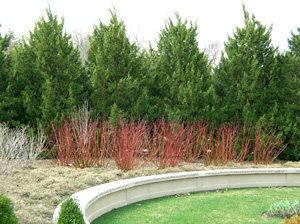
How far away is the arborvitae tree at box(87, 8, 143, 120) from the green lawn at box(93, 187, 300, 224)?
3589 mm

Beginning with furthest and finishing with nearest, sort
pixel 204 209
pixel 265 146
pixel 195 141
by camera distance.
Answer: pixel 195 141 < pixel 265 146 < pixel 204 209

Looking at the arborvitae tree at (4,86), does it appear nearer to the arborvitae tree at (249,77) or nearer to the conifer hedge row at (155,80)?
the conifer hedge row at (155,80)

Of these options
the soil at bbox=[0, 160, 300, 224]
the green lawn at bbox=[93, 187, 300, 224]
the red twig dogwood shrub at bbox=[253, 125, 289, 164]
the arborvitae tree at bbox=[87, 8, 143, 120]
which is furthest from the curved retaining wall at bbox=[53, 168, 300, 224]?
the arborvitae tree at bbox=[87, 8, 143, 120]

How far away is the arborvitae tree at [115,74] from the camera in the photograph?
9047 millimetres

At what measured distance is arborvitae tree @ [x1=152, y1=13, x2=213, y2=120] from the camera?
9172 mm

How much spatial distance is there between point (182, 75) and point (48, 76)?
3.67 m

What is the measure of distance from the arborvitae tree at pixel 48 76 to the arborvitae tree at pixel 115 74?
0.51 metres

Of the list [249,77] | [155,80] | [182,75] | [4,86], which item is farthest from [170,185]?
[4,86]

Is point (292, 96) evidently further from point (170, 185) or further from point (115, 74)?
point (170, 185)

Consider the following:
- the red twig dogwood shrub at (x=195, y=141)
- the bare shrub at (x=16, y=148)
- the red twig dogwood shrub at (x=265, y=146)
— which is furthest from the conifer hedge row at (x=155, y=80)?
the bare shrub at (x=16, y=148)

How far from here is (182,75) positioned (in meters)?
9.45

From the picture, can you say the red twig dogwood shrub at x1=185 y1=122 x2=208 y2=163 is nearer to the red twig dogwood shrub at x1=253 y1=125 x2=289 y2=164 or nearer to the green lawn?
the red twig dogwood shrub at x1=253 y1=125 x2=289 y2=164

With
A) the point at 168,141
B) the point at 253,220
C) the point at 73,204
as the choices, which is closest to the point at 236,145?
the point at 168,141

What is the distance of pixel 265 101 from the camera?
389 inches
